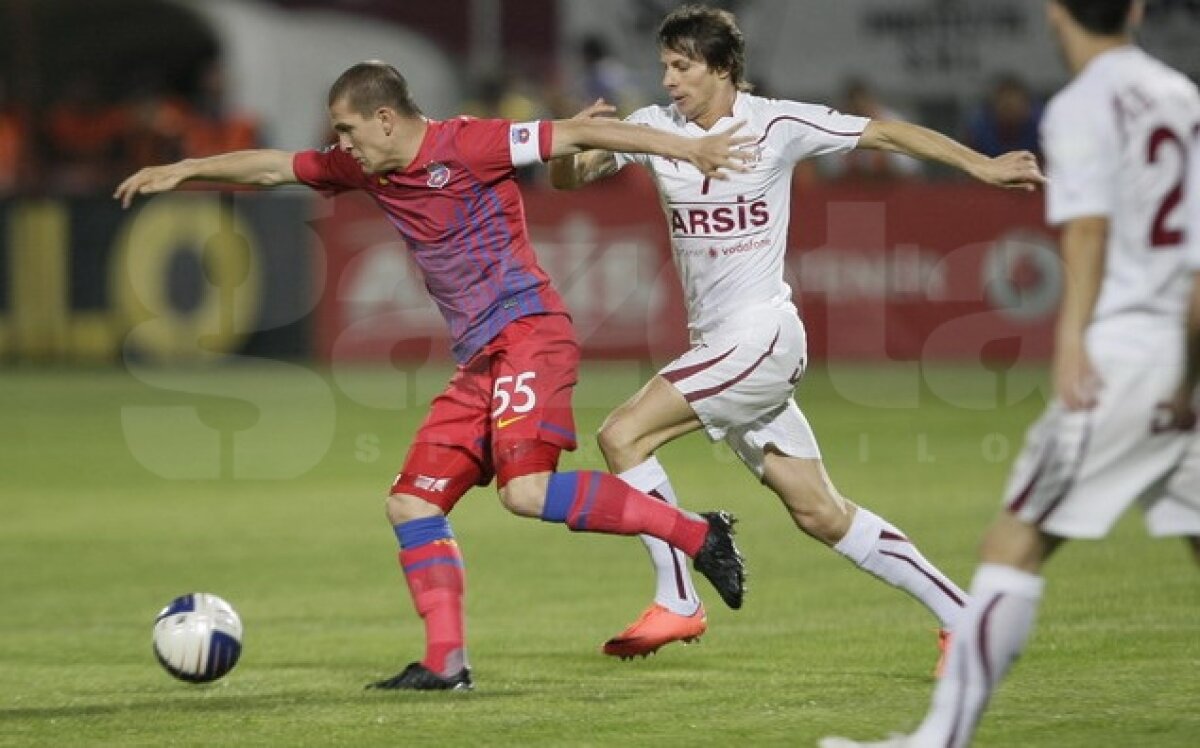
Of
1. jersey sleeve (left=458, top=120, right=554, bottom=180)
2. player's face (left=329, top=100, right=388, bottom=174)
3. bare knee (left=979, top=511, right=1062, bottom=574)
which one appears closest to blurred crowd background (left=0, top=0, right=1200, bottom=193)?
jersey sleeve (left=458, top=120, right=554, bottom=180)

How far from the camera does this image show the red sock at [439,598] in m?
7.62

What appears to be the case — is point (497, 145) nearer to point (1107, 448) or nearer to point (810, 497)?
point (810, 497)

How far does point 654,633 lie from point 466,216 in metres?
1.79

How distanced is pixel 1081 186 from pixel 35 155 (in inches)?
761

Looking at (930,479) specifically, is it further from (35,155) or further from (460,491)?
(35,155)

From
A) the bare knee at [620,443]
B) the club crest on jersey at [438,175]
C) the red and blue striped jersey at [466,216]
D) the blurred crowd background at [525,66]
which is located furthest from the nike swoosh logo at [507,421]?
the blurred crowd background at [525,66]

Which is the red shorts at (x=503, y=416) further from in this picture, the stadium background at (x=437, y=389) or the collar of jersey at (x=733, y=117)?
the collar of jersey at (x=733, y=117)

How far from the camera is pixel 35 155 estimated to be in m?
23.2

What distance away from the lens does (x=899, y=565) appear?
7996 mm

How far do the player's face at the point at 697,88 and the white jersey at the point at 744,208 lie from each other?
5 cm

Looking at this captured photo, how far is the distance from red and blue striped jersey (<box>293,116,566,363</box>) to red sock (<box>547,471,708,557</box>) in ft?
2.29

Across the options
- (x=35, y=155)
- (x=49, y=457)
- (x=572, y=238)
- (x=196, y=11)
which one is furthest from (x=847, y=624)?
(x=196, y=11)


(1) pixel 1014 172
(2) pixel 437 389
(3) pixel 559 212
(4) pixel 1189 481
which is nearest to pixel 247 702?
(1) pixel 1014 172

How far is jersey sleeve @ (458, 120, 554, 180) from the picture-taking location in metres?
7.57
